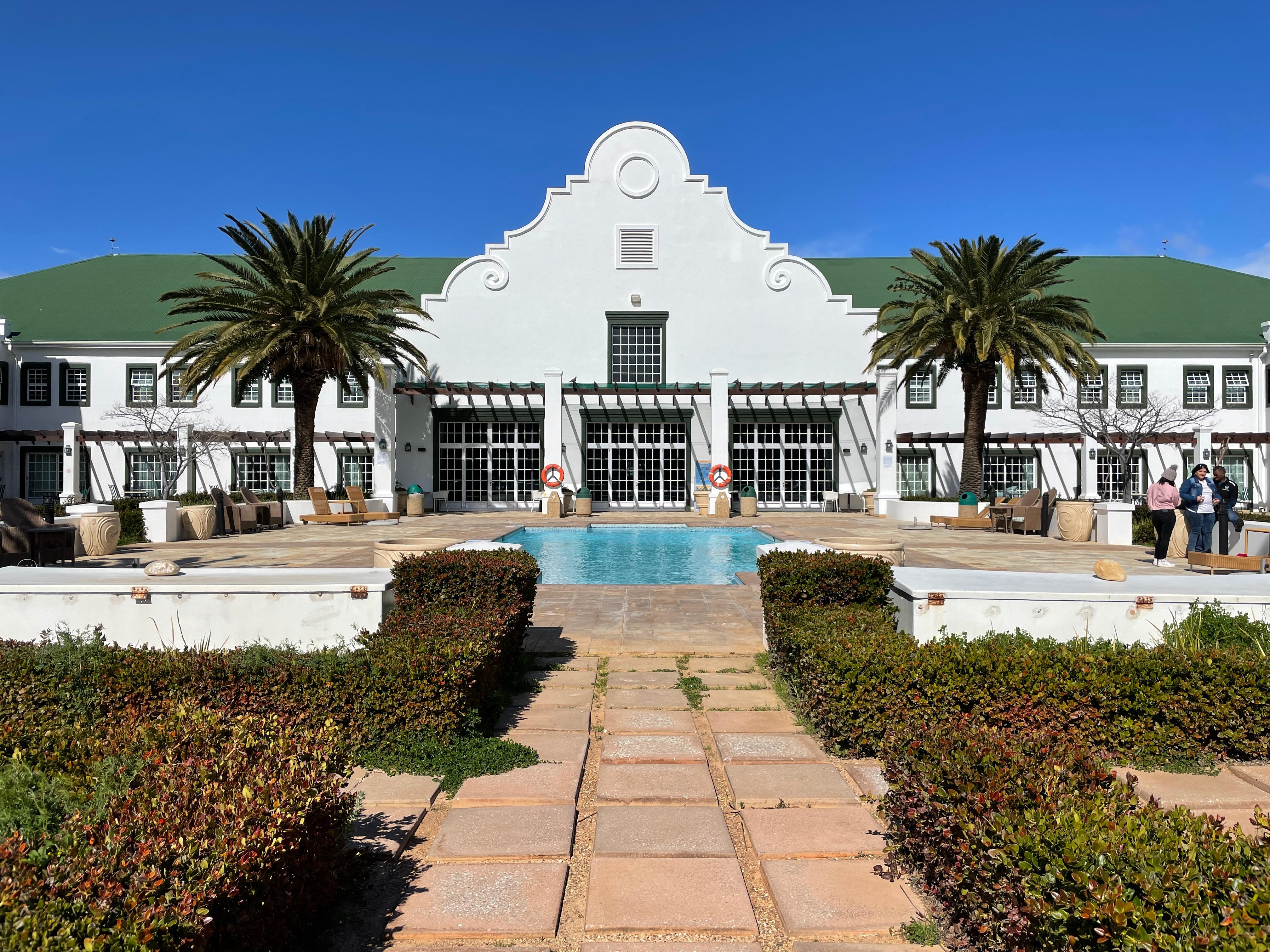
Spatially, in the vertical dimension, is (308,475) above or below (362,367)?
below

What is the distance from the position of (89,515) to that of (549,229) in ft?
63.0

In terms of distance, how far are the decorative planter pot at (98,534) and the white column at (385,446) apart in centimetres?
1197

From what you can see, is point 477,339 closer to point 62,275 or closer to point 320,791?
point 62,275

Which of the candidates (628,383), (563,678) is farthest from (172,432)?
(563,678)

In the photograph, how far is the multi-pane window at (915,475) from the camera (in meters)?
29.2

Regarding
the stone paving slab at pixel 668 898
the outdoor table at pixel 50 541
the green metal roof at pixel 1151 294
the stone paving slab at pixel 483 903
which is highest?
the green metal roof at pixel 1151 294

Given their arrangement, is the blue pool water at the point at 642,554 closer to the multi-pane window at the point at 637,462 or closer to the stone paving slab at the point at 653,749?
the stone paving slab at the point at 653,749

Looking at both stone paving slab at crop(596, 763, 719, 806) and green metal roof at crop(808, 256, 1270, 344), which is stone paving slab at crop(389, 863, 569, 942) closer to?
stone paving slab at crop(596, 763, 719, 806)

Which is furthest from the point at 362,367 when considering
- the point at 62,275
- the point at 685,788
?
the point at 685,788

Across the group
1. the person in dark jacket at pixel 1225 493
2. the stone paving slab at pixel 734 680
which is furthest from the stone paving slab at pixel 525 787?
the person in dark jacket at pixel 1225 493

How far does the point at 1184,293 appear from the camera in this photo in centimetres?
3234

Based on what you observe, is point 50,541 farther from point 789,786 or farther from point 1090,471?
point 1090,471

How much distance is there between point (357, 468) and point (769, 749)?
26.8m

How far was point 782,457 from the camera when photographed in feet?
95.6
